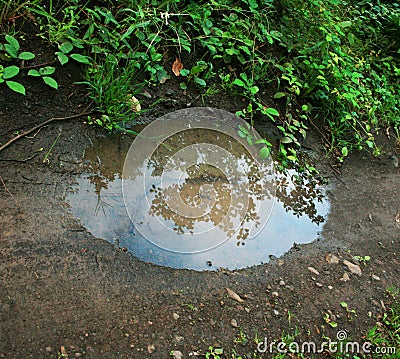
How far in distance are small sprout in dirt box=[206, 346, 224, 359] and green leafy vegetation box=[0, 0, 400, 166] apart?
1.44m

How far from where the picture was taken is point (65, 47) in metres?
2.58

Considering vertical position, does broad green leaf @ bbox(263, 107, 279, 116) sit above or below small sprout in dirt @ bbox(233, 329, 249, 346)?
above

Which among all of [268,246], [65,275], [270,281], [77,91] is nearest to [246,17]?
[77,91]

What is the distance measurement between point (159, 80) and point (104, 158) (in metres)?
0.72

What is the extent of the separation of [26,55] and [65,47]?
0.23 metres

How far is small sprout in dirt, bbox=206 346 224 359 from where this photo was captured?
1.90 m

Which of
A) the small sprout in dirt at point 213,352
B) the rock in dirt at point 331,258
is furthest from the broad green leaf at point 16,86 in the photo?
the rock in dirt at point 331,258

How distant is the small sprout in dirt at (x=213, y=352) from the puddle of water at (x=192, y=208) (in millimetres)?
474

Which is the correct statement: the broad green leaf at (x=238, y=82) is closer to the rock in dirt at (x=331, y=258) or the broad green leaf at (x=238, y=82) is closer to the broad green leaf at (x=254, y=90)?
the broad green leaf at (x=254, y=90)

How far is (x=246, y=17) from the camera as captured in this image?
3258mm

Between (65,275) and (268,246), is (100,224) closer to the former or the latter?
(65,275)

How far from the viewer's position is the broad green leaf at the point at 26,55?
8.06ft

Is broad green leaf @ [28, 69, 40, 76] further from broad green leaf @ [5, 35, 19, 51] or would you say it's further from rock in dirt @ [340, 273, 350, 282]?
rock in dirt @ [340, 273, 350, 282]

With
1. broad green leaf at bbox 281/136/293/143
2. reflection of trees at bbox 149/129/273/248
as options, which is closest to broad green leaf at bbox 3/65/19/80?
reflection of trees at bbox 149/129/273/248
